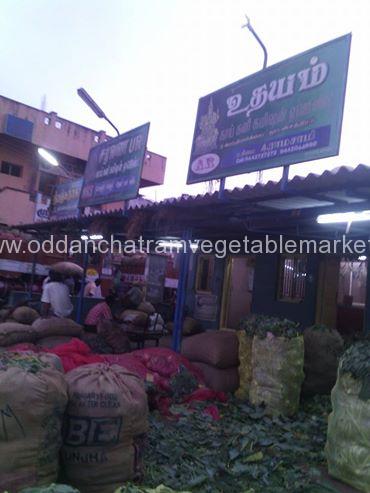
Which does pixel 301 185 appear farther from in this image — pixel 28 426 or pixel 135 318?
pixel 135 318

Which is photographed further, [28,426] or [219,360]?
[219,360]

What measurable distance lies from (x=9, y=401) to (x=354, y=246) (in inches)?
261

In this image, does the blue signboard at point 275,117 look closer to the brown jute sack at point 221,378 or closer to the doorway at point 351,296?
the brown jute sack at point 221,378

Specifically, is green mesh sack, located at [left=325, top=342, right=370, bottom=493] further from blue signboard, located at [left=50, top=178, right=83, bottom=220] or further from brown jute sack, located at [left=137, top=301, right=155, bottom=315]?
blue signboard, located at [left=50, top=178, right=83, bottom=220]

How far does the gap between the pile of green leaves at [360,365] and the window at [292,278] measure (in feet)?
15.7

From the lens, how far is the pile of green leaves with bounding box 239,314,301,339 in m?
5.60

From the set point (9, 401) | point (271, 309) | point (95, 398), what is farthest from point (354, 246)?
point (9, 401)

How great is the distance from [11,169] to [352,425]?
21316 millimetres

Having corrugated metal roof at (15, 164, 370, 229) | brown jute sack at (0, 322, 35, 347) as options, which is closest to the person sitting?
brown jute sack at (0, 322, 35, 347)

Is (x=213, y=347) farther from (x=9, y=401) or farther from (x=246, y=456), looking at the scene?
(x=9, y=401)

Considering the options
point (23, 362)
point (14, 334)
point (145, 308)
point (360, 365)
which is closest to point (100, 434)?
point (23, 362)

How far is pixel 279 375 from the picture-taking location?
541 cm

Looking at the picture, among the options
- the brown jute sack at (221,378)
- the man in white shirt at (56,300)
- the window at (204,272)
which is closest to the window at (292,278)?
the window at (204,272)

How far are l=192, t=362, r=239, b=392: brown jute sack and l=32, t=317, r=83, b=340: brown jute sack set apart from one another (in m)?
2.41
